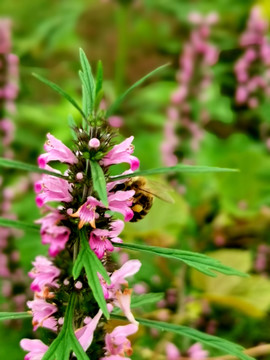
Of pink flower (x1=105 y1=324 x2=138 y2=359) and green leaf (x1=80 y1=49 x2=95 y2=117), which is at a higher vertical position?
green leaf (x1=80 y1=49 x2=95 y2=117)

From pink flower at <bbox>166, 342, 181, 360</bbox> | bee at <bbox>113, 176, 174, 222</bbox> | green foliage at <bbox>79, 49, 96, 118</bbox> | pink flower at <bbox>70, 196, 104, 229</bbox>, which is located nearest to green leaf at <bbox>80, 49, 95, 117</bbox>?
green foliage at <bbox>79, 49, 96, 118</bbox>

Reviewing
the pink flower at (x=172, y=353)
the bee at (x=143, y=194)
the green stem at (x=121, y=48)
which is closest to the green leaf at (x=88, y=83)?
the bee at (x=143, y=194)

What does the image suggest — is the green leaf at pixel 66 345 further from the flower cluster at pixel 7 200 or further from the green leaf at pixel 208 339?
the flower cluster at pixel 7 200

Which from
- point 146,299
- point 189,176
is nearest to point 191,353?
point 146,299

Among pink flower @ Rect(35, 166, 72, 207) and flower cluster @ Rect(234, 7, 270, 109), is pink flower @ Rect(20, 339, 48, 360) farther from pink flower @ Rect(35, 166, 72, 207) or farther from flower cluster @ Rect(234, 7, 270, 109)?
flower cluster @ Rect(234, 7, 270, 109)

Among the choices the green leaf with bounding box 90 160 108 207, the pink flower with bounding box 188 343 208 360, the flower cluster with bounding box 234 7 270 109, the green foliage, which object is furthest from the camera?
the flower cluster with bounding box 234 7 270 109

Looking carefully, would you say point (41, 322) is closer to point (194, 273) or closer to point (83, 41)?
point (194, 273)

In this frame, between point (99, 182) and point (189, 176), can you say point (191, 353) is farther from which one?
point (189, 176)

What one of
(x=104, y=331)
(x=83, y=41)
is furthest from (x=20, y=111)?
(x=104, y=331)
